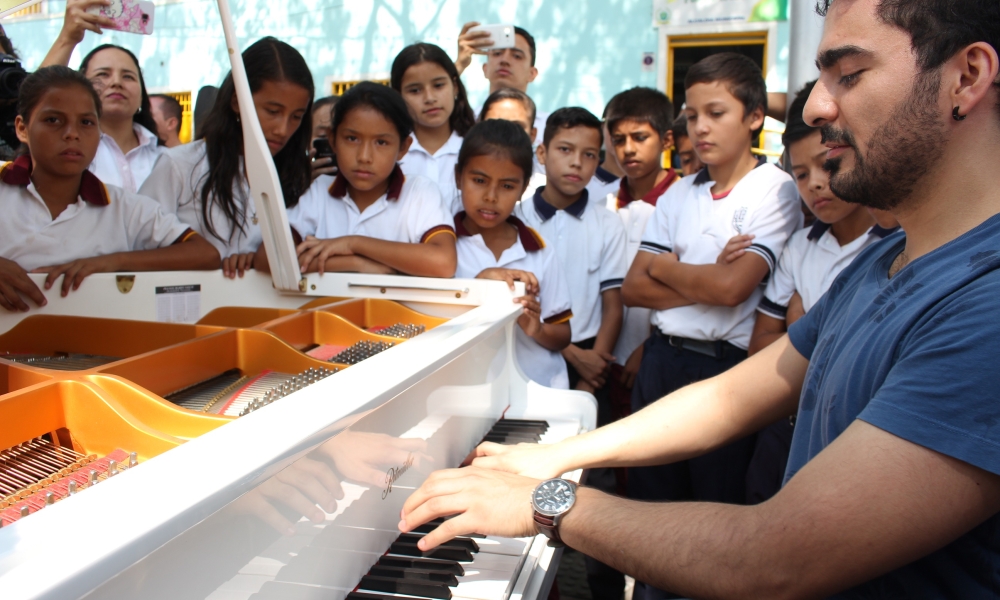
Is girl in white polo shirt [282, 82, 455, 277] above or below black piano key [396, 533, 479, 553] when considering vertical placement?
above

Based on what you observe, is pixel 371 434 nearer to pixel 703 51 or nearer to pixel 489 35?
pixel 489 35

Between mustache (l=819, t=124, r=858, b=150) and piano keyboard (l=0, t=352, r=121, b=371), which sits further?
piano keyboard (l=0, t=352, r=121, b=371)

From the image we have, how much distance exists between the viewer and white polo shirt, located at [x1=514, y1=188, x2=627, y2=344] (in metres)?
3.18

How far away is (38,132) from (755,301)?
2447mm

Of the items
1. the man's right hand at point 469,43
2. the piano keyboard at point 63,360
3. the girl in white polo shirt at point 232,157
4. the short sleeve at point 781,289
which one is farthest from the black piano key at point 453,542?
the man's right hand at point 469,43

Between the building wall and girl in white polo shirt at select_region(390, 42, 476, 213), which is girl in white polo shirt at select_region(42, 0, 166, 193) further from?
the building wall

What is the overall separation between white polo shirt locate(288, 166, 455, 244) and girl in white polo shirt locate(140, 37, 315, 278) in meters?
0.21

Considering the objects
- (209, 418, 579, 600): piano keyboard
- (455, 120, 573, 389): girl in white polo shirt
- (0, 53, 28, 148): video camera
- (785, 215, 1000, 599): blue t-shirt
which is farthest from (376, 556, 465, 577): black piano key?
(0, 53, 28, 148): video camera

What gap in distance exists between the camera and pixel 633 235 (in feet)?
11.5

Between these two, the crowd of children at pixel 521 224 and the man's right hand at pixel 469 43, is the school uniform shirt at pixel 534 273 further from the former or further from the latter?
the man's right hand at pixel 469 43

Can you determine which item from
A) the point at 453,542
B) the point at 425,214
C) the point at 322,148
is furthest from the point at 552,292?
the point at 453,542

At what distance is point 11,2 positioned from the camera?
1127mm

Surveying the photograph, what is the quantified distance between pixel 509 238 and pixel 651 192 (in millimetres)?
1061

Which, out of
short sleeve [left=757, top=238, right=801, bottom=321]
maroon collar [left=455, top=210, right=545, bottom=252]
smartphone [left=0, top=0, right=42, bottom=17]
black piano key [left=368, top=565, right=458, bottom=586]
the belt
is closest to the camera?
smartphone [left=0, top=0, right=42, bottom=17]
